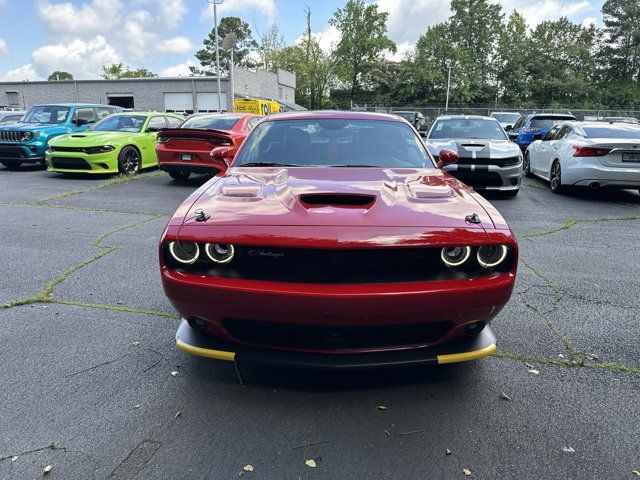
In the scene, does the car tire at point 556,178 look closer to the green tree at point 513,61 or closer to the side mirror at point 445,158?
the side mirror at point 445,158

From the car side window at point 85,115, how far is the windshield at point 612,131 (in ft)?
40.7

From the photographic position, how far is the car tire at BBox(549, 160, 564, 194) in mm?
9297

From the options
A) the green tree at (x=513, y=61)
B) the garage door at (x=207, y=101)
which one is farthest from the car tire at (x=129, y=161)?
the green tree at (x=513, y=61)

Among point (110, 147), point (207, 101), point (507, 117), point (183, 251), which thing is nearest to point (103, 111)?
point (110, 147)

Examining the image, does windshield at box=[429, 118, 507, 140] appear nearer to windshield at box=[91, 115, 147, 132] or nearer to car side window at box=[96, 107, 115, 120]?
windshield at box=[91, 115, 147, 132]

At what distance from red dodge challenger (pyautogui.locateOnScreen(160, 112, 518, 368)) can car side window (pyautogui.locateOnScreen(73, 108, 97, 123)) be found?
41.2ft

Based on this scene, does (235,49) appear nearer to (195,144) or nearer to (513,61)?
(513,61)

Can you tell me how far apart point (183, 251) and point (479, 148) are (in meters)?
7.19

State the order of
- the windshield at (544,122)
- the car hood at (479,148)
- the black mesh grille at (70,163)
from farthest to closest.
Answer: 1. the windshield at (544,122)
2. the black mesh grille at (70,163)
3. the car hood at (479,148)

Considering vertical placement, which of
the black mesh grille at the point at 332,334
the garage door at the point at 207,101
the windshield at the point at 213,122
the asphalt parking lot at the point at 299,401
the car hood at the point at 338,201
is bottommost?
the asphalt parking lot at the point at 299,401

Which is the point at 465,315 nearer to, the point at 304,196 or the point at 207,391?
the point at 304,196

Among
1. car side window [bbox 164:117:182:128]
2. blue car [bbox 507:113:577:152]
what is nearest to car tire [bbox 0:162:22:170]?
car side window [bbox 164:117:182:128]

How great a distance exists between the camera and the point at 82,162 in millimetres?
10406

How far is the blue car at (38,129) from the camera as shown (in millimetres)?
11922
